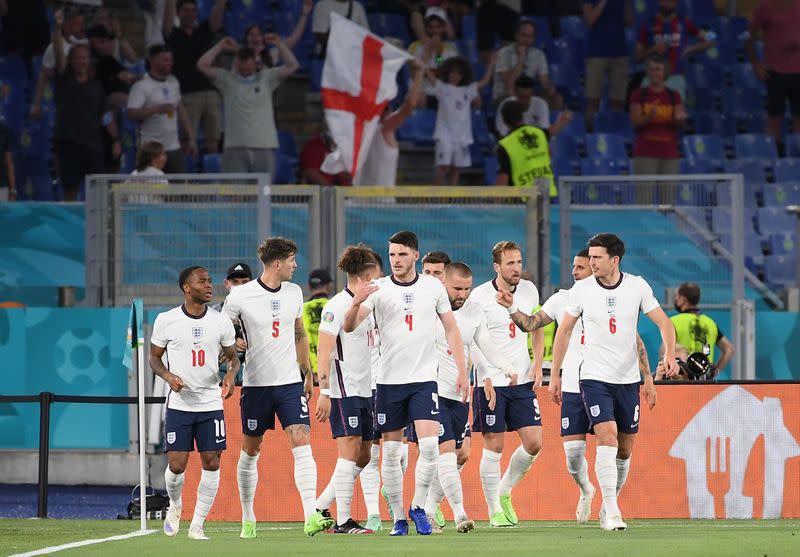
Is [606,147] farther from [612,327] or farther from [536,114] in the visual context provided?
[612,327]

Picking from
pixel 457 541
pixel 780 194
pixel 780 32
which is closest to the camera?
pixel 457 541

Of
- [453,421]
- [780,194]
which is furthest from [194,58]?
[453,421]

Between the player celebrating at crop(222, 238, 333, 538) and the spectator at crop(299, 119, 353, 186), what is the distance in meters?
7.42

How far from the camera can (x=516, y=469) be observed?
14.1m

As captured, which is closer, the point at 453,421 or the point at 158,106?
the point at 453,421

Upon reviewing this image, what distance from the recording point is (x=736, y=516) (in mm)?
15180

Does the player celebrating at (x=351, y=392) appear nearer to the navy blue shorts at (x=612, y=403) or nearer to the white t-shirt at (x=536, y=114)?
the navy blue shorts at (x=612, y=403)

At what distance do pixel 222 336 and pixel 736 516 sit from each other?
533cm

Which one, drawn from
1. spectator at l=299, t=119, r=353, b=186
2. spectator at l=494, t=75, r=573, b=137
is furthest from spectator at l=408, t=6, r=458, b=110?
spectator at l=299, t=119, r=353, b=186

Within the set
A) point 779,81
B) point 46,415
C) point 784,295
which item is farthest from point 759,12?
point 46,415

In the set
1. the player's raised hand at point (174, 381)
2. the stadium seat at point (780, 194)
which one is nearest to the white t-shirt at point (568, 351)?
the player's raised hand at point (174, 381)

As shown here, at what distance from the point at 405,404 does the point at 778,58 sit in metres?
14.0

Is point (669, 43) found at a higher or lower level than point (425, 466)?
higher

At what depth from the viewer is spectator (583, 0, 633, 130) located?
956 inches
